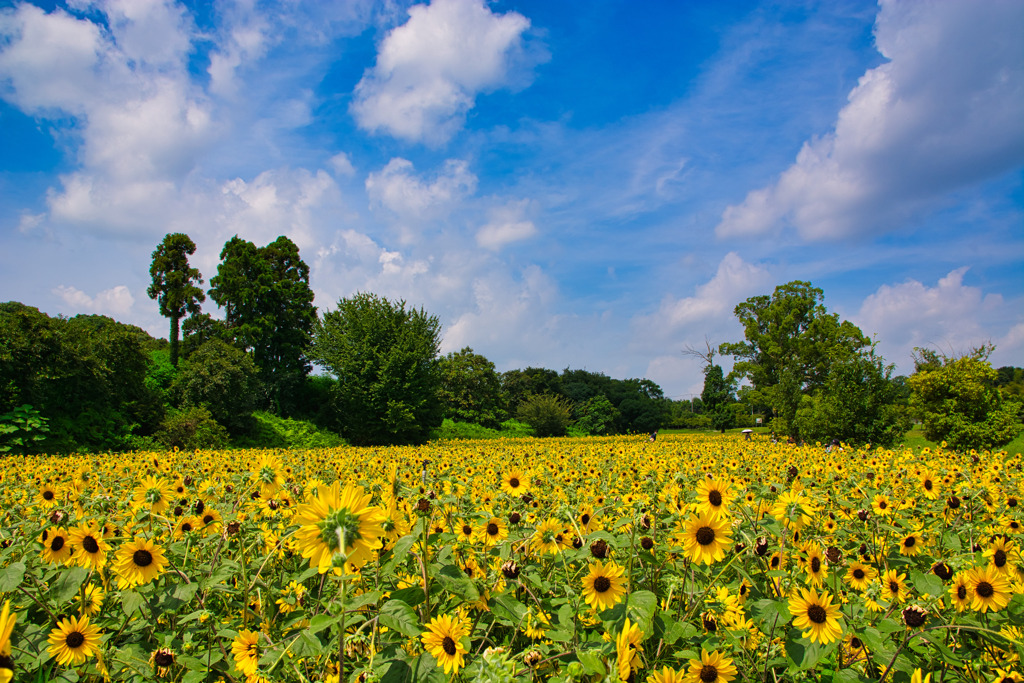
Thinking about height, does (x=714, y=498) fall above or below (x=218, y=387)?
below

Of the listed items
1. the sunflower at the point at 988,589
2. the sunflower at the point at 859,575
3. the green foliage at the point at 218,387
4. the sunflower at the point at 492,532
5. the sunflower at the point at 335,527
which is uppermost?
the green foliage at the point at 218,387

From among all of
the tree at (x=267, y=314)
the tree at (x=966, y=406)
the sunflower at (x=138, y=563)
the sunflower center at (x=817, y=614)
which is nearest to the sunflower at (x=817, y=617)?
the sunflower center at (x=817, y=614)

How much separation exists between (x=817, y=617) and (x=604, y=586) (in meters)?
0.64

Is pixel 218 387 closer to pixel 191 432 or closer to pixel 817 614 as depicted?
pixel 191 432

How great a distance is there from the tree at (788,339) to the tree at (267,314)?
94.6ft

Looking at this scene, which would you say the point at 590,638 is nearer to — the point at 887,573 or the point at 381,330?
the point at 887,573

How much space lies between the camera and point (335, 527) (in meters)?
1.11

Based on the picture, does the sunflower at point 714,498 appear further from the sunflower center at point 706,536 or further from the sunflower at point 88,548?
the sunflower at point 88,548

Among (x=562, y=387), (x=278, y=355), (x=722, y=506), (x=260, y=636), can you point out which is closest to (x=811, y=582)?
(x=722, y=506)

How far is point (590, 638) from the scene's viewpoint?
162 cm

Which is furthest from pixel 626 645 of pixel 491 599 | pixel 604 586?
pixel 491 599

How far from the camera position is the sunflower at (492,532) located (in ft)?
6.91

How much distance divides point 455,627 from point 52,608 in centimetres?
166

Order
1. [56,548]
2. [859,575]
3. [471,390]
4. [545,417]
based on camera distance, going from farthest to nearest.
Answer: [471,390]
[545,417]
[859,575]
[56,548]
